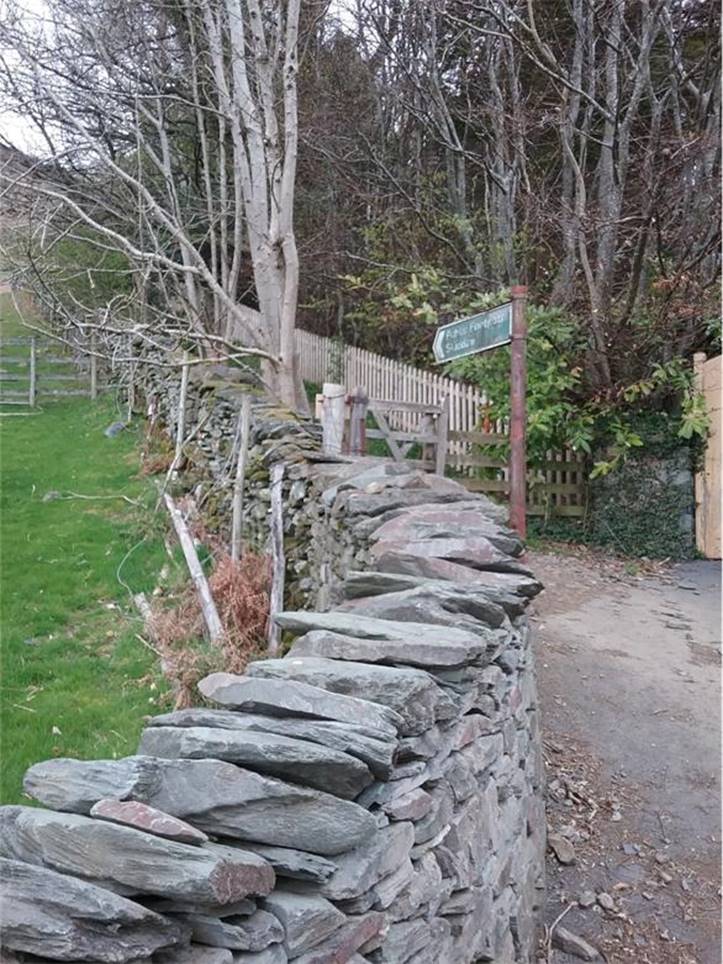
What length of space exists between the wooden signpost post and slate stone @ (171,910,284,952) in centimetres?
378

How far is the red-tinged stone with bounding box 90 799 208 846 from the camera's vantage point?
143cm

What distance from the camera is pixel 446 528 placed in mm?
3709

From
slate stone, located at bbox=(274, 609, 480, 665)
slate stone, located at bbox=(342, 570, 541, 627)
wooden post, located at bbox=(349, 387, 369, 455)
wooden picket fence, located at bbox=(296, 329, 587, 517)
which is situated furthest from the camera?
wooden picket fence, located at bbox=(296, 329, 587, 517)

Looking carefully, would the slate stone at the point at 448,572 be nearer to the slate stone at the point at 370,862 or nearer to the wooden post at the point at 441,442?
the slate stone at the point at 370,862

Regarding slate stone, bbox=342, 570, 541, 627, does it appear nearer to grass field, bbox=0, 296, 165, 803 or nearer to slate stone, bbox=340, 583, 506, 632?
slate stone, bbox=340, 583, 506, 632

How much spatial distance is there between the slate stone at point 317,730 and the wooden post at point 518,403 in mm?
3355

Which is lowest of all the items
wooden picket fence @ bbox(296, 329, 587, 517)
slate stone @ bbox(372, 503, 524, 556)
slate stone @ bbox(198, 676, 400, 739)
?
slate stone @ bbox(198, 676, 400, 739)

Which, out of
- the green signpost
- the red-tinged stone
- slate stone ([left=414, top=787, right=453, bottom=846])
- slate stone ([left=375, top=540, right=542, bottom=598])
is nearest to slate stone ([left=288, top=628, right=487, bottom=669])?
slate stone ([left=414, top=787, right=453, bottom=846])

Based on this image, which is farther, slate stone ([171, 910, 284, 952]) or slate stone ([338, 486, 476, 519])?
slate stone ([338, 486, 476, 519])

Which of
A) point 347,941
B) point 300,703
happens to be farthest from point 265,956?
point 300,703

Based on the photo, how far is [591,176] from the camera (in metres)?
11.9

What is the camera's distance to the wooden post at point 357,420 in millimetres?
7160

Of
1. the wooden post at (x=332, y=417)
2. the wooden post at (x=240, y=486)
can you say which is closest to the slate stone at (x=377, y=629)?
the wooden post at (x=240, y=486)

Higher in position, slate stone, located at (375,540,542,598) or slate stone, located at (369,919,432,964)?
slate stone, located at (375,540,542,598)
